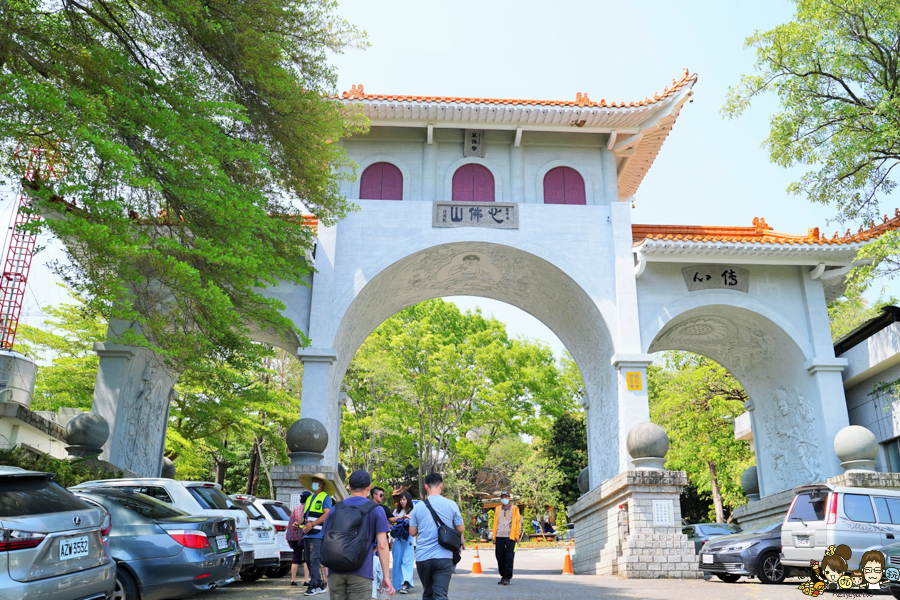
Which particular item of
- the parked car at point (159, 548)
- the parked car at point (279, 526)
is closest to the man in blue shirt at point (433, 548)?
the parked car at point (159, 548)

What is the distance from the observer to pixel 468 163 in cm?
1758

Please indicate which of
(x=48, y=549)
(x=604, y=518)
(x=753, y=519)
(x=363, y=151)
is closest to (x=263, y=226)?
(x=48, y=549)

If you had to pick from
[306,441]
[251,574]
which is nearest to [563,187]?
[306,441]

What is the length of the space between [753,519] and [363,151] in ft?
44.7

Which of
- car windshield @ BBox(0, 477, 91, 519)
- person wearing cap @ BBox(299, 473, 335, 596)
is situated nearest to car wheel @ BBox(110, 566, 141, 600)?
car windshield @ BBox(0, 477, 91, 519)

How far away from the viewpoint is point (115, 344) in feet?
50.7

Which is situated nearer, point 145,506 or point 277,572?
point 145,506

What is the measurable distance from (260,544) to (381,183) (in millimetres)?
9559

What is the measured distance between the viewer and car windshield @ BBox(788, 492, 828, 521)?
11.0m

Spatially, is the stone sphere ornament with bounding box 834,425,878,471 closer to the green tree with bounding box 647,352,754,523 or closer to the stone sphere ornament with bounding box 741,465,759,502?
the stone sphere ornament with bounding box 741,465,759,502

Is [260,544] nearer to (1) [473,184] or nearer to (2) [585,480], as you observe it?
(1) [473,184]

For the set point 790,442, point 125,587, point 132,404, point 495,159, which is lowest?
point 125,587

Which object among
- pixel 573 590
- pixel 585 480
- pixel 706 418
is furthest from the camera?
pixel 706 418

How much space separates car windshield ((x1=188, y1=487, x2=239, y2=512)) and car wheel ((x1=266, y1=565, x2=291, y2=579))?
120 inches
